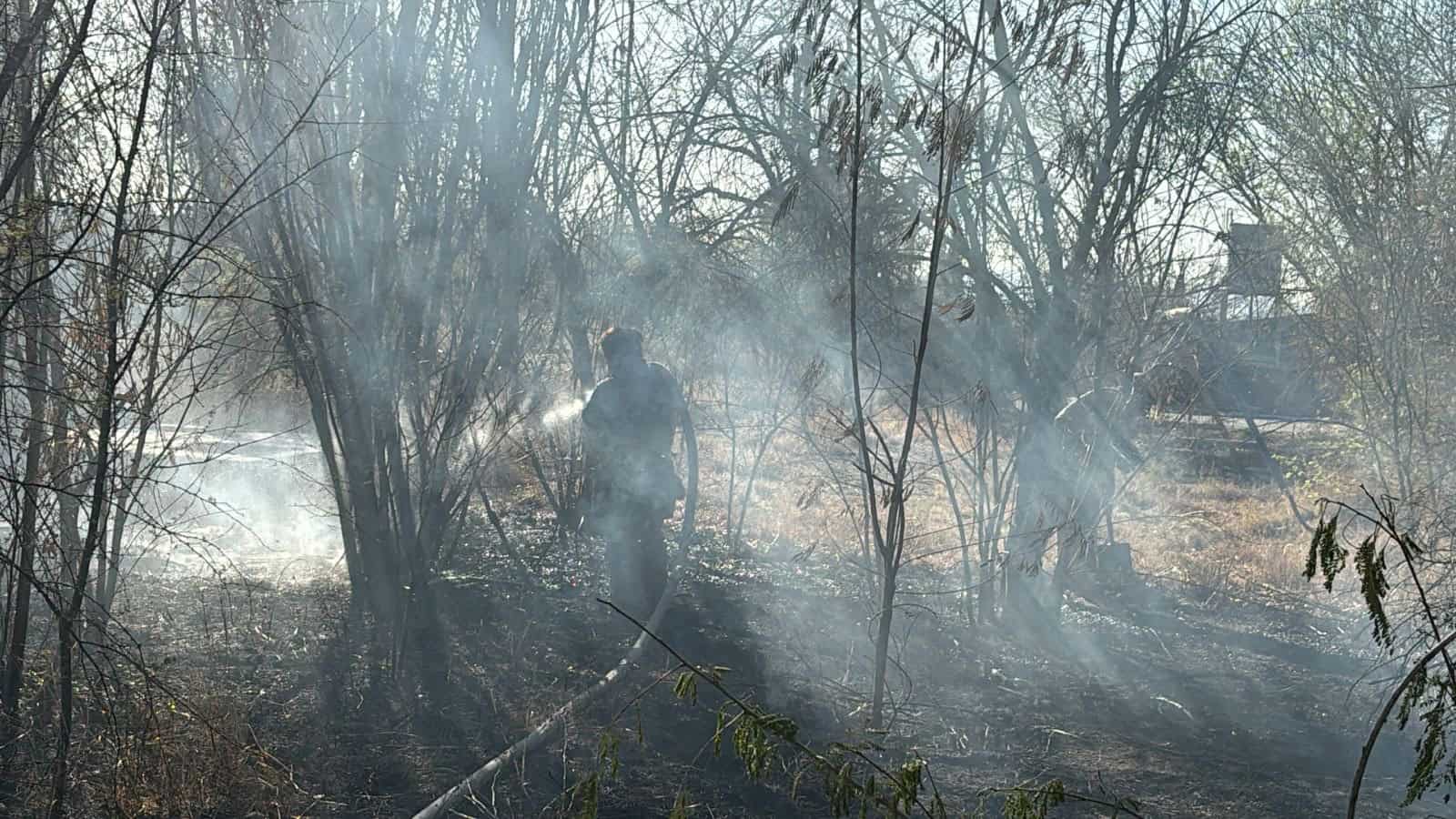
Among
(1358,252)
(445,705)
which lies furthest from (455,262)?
(1358,252)

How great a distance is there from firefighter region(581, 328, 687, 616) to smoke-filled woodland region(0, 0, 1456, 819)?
Result: 0.10ft

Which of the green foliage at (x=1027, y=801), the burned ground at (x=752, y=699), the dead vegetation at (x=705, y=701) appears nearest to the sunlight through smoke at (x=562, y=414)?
the dead vegetation at (x=705, y=701)

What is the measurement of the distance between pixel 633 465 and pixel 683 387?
3.70 meters

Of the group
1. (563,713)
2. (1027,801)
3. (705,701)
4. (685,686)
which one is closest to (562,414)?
(705,701)

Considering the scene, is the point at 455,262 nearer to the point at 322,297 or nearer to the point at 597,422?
the point at 322,297

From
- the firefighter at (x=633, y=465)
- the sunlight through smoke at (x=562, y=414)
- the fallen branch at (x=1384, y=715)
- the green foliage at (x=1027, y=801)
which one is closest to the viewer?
→ the fallen branch at (x=1384, y=715)

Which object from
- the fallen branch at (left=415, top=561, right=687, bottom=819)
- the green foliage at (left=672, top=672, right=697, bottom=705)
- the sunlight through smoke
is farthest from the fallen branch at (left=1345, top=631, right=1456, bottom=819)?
the sunlight through smoke

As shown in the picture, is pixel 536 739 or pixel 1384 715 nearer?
pixel 1384 715

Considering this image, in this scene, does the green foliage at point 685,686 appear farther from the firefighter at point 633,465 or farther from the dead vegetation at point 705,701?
the firefighter at point 633,465

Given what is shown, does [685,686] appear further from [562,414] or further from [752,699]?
[562,414]

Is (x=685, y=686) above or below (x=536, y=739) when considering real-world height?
above

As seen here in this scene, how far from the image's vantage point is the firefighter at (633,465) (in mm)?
8477

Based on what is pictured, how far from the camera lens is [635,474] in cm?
855

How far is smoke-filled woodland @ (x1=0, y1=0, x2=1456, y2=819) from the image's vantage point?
14.7ft
